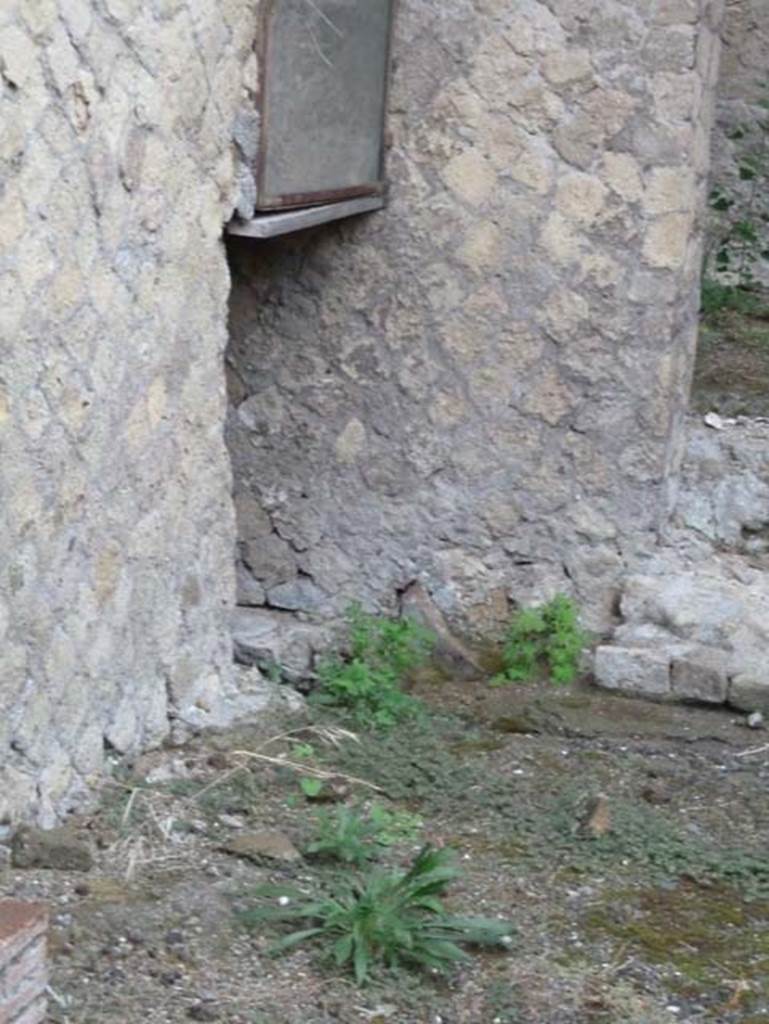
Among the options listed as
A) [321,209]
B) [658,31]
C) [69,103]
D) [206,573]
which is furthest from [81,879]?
[658,31]

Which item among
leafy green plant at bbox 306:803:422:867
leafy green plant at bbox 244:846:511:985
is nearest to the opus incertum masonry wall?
leafy green plant at bbox 306:803:422:867

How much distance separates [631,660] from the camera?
4965 millimetres

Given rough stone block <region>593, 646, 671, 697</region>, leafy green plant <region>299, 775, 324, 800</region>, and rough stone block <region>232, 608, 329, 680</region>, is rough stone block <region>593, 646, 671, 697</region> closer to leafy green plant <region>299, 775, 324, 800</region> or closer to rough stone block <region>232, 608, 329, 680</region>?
rough stone block <region>232, 608, 329, 680</region>

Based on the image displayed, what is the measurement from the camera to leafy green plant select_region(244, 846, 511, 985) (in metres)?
3.48

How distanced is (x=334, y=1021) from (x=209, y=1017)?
224mm

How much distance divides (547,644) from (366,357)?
0.94 m

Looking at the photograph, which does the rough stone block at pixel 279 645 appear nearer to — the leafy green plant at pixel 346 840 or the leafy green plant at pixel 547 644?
the leafy green plant at pixel 547 644

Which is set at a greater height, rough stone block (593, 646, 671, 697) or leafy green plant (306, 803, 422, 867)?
rough stone block (593, 646, 671, 697)

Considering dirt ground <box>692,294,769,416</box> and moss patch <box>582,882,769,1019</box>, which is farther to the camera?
dirt ground <box>692,294,769,416</box>

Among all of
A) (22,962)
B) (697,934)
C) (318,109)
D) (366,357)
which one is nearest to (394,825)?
(697,934)

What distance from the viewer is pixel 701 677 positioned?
4.91m

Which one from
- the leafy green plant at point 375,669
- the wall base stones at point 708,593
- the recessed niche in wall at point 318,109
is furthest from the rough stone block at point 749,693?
the recessed niche in wall at point 318,109

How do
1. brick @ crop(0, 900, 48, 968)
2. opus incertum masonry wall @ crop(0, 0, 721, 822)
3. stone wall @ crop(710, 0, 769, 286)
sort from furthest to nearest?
stone wall @ crop(710, 0, 769, 286), opus incertum masonry wall @ crop(0, 0, 721, 822), brick @ crop(0, 900, 48, 968)

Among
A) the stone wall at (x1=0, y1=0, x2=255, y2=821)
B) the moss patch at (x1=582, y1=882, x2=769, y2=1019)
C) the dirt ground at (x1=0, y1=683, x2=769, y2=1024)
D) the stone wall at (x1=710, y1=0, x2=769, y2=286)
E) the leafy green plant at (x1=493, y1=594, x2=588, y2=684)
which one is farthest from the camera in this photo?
the stone wall at (x1=710, y1=0, x2=769, y2=286)
